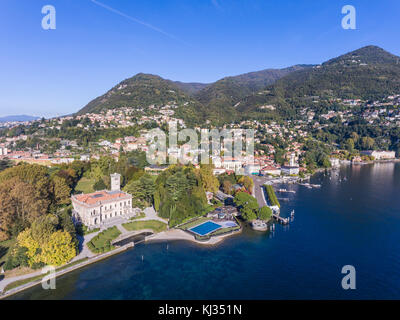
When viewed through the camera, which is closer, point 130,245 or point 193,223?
point 130,245

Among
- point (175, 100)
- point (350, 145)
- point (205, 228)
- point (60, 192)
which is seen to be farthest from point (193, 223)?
point (175, 100)

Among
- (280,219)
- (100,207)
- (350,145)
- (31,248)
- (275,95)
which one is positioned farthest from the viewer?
(275,95)

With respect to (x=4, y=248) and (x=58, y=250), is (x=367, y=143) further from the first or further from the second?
(x=4, y=248)

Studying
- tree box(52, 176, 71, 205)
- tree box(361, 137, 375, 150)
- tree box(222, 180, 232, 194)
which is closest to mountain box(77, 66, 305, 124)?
tree box(361, 137, 375, 150)

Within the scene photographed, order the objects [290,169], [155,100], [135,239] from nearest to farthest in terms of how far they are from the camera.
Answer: [135,239] → [290,169] → [155,100]

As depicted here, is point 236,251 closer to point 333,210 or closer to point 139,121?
point 333,210
